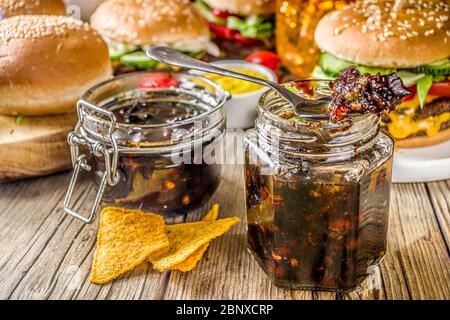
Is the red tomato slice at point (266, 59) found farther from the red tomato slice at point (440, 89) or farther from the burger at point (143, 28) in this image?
the red tomato slice at point (440, 89)

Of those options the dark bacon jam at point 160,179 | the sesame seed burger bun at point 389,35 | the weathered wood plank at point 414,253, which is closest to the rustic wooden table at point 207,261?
the weathered wood plank at point 414,253

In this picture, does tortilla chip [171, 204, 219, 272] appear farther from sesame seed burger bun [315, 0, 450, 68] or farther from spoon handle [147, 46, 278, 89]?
sesame seed burger bun [315, 0, 450, 68]

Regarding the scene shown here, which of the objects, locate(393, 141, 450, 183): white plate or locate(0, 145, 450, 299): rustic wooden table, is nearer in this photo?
locate(0, 145, 450, 299): rustic wooden table

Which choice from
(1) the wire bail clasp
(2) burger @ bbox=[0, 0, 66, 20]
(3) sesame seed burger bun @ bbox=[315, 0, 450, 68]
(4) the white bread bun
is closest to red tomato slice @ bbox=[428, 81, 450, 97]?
(3) sesame seed burger bun @ bbox=[315, 0, 450, 68]

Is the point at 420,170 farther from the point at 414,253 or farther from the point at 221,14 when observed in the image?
the point at 221,14

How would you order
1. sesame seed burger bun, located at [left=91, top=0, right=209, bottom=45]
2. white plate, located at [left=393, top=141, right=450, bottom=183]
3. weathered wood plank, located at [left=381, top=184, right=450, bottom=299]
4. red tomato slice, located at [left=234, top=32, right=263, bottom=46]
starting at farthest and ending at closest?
red tomato slice, located at [left=234, top=32, right=263, bottom=46] → sesame seed burger bun, located at [left=91, top=0, right=209, bottom=45] → white plate, located at [left=393, top=141, right=450, bottom=183] → weathered wood plank, located at [left=381, top=184, right=450, bottom=299]

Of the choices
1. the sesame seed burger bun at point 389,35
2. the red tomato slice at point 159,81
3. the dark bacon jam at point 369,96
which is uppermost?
the dark bacon jam at point 369,96
